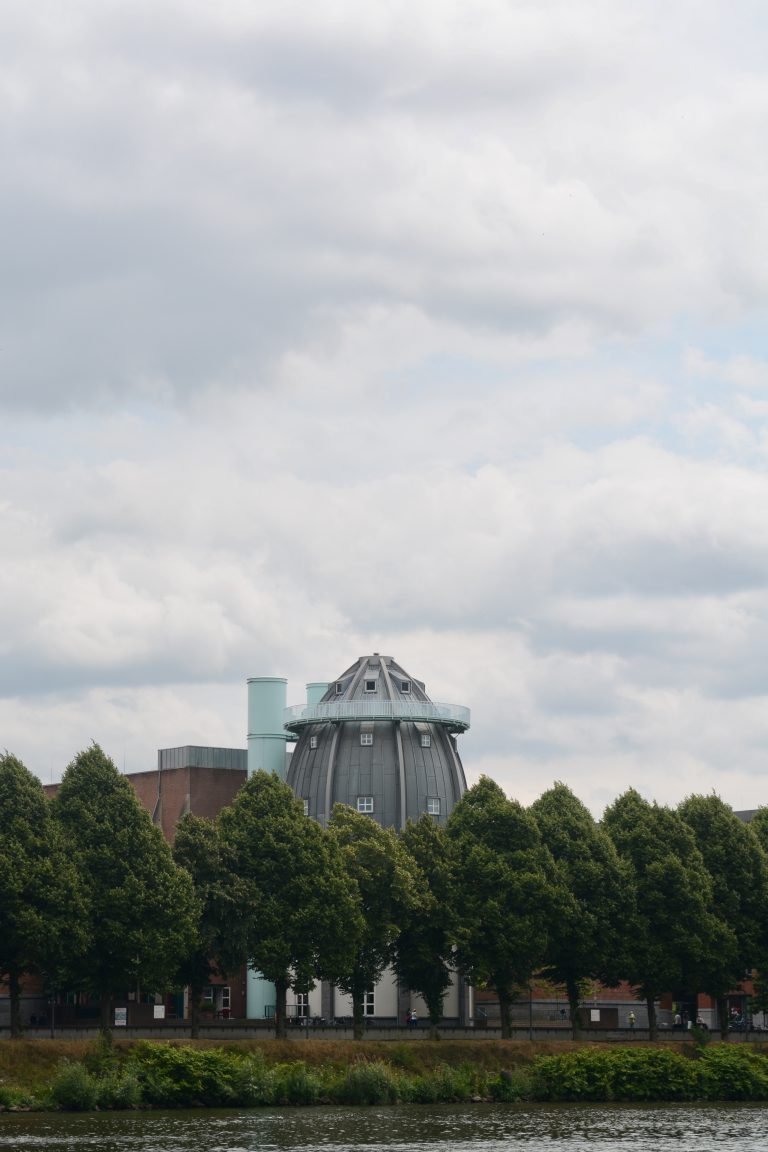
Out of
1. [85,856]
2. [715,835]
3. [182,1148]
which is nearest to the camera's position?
[182,1148]

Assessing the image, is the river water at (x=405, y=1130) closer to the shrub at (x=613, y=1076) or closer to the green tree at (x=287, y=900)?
the shrub at (x=613, y=1076)

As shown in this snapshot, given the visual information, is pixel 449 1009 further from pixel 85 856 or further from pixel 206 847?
pixel 85 856

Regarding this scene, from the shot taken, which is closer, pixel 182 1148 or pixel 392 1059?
pixel 182 1148

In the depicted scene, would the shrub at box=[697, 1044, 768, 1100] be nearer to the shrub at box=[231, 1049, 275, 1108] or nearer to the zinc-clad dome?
the shrub at box=[231, 1049, 275, 1108]

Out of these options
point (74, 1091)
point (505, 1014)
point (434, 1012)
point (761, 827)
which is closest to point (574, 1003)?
point (505, 1014)

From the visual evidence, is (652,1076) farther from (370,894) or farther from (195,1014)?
(195,1014)

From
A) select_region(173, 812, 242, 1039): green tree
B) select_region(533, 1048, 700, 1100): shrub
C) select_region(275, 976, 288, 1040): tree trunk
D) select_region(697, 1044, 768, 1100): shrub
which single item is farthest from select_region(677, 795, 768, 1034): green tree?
select_region(173, 812, 242, 1039): green tree

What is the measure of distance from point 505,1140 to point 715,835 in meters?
50.4

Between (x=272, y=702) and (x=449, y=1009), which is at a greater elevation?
(x=272, y=702)

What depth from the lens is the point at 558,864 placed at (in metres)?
107

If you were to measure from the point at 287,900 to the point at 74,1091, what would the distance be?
22566mm

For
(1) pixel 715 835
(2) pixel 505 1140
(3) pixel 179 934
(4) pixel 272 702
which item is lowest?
(2) pixel 505 1140

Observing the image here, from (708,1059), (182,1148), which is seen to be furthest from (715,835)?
(182,1148)

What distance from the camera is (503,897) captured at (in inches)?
4094
